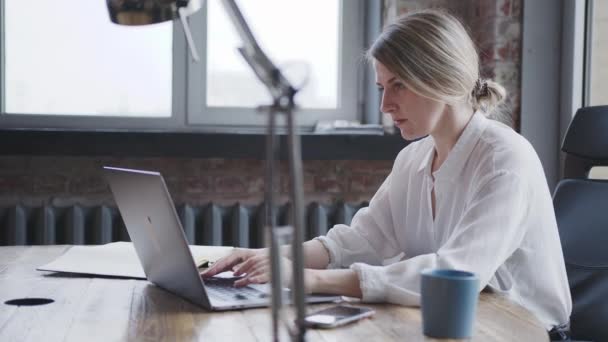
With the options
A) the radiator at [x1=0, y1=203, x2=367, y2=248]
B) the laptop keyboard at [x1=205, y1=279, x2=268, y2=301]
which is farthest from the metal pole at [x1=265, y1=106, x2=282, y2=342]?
the radiator at [x1=0, y1=203, x2=367, y2=248]

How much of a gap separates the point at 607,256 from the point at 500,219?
0.49 m

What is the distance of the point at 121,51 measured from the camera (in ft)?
9.98

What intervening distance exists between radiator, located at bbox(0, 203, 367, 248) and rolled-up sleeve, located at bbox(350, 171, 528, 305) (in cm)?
153

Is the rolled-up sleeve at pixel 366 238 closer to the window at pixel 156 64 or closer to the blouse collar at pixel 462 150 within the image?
the blouse collar at pixel 462 150

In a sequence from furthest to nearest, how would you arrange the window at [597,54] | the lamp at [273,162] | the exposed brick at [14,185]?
the exposed brick at [14,185]
the window at [597,54]
the lamp at [273,162]

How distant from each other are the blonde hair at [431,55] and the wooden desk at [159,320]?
1.52 feet

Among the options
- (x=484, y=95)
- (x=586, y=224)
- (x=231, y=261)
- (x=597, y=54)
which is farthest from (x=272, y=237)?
(x=597, y=54)

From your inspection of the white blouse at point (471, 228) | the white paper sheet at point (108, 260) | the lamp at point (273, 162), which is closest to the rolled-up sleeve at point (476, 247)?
the white blouse at point (471, 228)

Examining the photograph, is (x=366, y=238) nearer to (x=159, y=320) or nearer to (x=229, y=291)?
(x=229, y=291)

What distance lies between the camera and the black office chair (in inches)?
66.3

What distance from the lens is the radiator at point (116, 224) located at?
9.16 ft

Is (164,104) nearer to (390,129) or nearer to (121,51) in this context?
(121,51)

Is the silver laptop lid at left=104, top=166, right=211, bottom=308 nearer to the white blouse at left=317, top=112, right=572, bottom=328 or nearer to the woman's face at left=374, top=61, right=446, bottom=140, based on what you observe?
the white blouse at left=317, top=112, right=572, bottom=328

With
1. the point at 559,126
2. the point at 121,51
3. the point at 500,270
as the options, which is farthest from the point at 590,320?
the point at 121,51
